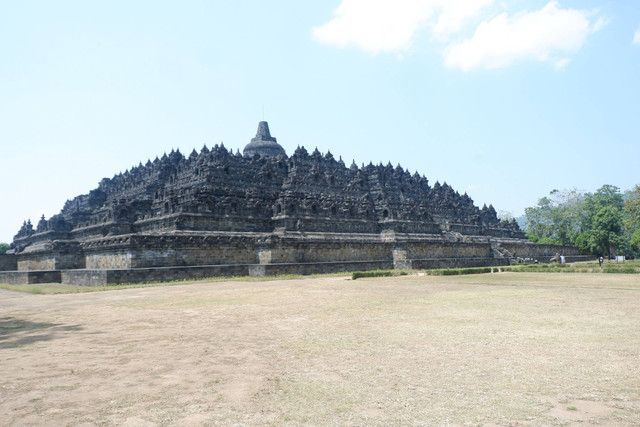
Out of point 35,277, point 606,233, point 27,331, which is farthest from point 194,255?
point 606,233

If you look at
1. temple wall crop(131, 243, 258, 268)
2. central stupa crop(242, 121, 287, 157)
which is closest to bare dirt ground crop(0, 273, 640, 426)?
temple wall crop(131, 243, 258, 268)

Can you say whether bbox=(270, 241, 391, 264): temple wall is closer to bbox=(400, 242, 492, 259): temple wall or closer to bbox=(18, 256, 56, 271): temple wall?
bbox=(400, 242, 492, 259): temple wall

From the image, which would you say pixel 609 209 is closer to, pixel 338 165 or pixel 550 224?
pixel 550 224

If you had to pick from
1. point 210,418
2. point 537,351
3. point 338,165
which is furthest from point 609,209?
point 210,418

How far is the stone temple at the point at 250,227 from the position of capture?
101 feet

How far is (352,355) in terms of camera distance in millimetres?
8148

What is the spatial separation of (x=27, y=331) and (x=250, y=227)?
92.8 ft

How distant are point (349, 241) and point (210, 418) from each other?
113 ft

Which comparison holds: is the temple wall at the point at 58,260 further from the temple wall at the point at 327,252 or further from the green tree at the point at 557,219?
the green tree at the point at 557,219

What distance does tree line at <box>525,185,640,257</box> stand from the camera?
64.2 m

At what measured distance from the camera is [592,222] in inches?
3061

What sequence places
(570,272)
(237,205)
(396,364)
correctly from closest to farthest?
(396,364) → (570,272) → (237,205)

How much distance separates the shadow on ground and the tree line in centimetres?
5823

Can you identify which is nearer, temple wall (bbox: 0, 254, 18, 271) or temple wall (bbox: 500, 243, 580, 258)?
temple wall (bbox: 0, 254, 18, 271)
